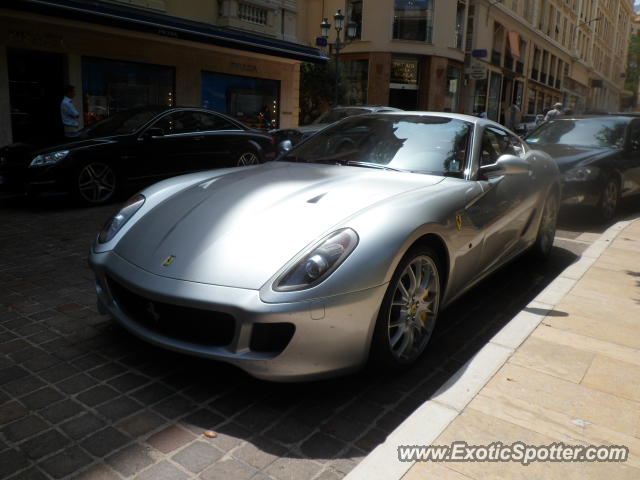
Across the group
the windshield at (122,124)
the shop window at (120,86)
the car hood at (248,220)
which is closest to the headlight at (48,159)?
the windshield at (122,124)


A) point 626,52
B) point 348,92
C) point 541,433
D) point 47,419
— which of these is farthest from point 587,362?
point 626,52

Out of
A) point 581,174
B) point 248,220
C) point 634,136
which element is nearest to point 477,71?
point 634,136

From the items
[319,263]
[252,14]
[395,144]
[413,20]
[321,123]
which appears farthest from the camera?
[413,20]

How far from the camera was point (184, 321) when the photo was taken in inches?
106

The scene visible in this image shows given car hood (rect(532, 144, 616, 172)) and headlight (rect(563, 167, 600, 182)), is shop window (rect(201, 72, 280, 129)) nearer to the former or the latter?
car hood (rect(532, 144, 616, 172))

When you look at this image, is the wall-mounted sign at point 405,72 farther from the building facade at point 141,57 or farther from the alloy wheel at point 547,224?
the alloy wheel at point 547,224

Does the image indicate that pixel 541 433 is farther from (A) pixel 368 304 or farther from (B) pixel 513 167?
(B) pixel 513 167

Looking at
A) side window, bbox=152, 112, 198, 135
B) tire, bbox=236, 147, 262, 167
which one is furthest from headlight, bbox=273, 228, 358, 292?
tire, bbox=236, 147, 262, 167

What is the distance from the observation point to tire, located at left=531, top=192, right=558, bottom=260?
17.4 feet

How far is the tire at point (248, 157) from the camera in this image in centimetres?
977

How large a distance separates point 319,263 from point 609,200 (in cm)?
686

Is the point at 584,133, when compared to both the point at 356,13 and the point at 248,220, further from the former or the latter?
the point at 356,13

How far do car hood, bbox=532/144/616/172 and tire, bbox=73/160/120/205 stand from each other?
621cm

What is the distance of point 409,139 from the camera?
4078 mm
